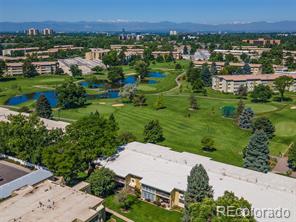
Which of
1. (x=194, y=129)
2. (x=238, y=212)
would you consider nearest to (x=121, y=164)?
(x=238, y=212)

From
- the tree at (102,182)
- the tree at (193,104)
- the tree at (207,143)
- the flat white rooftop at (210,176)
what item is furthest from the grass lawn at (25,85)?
the tree at (102,182)

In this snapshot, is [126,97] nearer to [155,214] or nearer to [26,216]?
[155,214]

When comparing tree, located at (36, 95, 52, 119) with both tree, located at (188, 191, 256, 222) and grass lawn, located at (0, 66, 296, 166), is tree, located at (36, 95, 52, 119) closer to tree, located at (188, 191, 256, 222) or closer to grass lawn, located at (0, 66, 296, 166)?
grass lawn, located at (0, 66, 296, 166)

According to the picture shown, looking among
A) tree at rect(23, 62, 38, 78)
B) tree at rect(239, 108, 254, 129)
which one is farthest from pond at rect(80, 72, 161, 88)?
tree at rect(239, 108, 254, 129)

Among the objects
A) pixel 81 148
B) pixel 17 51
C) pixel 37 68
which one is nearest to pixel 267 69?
pixel 37 68

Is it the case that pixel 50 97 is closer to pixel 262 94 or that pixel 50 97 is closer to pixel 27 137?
pixel 27 137

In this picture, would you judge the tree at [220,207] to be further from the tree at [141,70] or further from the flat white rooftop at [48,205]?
the tree at [141,70]
